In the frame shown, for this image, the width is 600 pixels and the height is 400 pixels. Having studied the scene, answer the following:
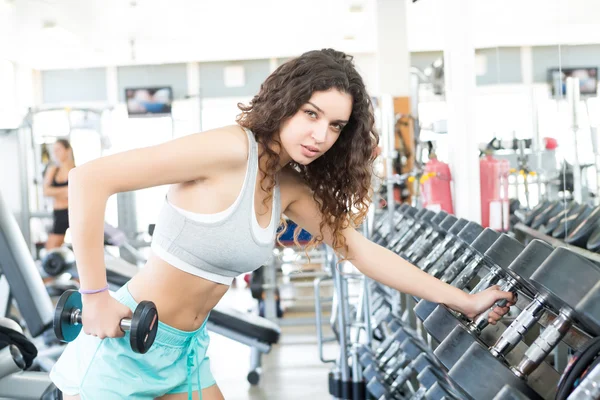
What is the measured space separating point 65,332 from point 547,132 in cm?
244

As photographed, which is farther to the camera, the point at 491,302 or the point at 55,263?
the point at 55,263

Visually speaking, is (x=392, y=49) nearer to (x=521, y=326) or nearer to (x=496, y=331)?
(x=496, y=331)

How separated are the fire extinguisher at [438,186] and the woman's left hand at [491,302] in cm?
207

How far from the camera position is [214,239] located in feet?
5.10

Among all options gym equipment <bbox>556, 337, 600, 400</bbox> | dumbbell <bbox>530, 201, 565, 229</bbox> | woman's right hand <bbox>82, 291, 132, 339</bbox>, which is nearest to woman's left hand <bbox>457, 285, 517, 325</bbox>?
gym equipment <bbox>556, 337, 600, 400</bbox>

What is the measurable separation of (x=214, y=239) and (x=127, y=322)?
262 millimetres

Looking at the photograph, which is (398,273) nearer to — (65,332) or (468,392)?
(468,392)

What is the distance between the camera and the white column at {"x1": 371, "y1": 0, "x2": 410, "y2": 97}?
7.18 metres

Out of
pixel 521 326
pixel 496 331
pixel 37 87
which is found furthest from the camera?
pixel 37 87

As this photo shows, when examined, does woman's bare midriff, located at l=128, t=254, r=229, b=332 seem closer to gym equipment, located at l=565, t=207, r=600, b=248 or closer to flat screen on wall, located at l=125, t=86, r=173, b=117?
gym equipment, located at l=565, t=207, r=600, b=248

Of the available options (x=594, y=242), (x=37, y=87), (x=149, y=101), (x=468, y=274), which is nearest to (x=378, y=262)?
(x=468, y=274)

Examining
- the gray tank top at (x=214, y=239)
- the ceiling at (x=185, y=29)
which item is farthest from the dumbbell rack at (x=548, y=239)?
the ceiling at (x=185, y=29)

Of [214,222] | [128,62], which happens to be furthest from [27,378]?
[128,62]

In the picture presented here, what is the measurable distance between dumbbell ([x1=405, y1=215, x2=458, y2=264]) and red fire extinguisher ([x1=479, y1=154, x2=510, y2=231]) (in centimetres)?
65
